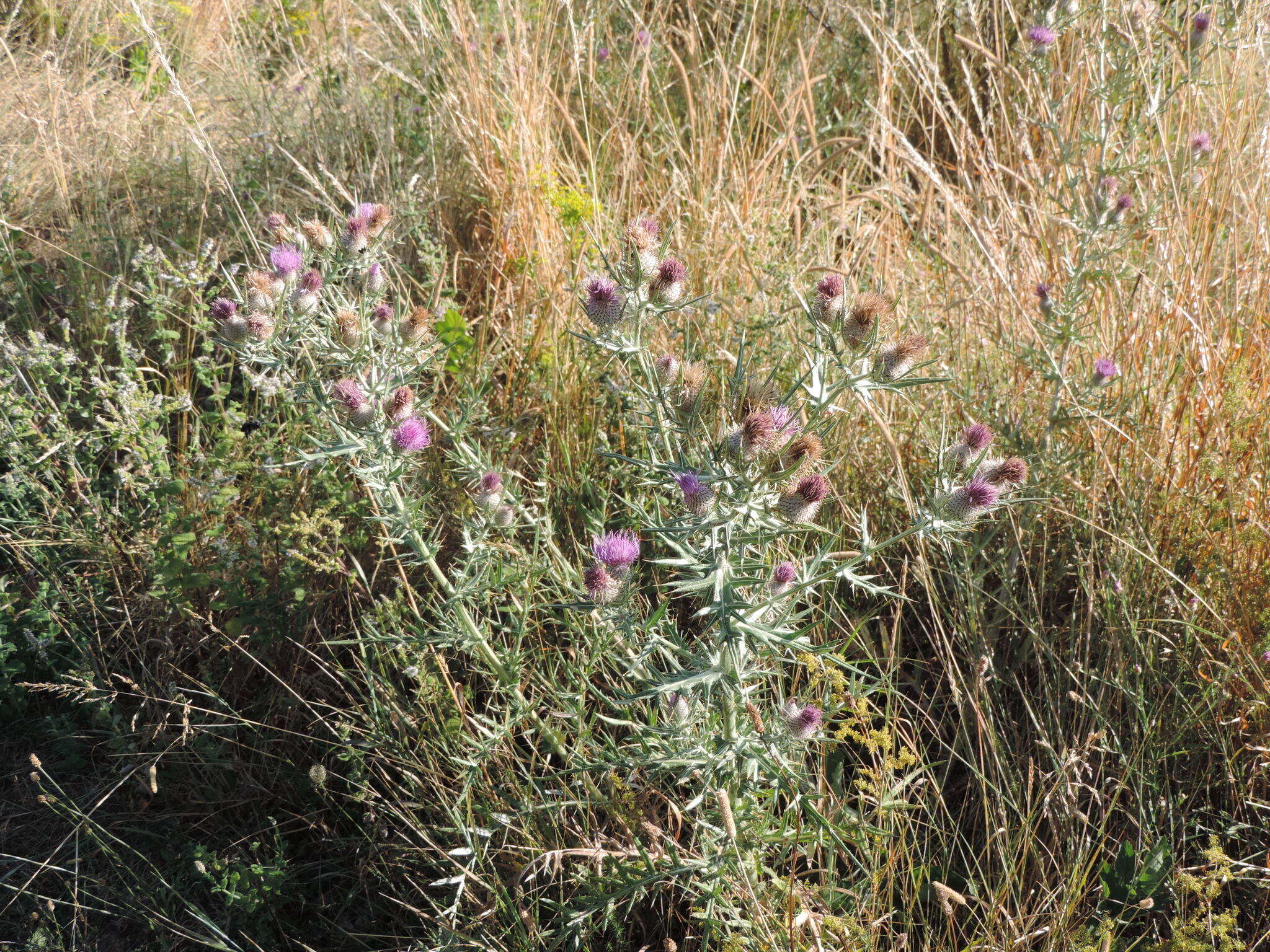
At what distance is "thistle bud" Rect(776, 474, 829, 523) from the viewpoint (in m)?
1.58

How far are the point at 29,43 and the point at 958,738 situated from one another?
7459 mm

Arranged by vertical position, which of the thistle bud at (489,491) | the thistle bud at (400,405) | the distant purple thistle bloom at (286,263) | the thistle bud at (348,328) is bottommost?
the thistle bud at (489,491)

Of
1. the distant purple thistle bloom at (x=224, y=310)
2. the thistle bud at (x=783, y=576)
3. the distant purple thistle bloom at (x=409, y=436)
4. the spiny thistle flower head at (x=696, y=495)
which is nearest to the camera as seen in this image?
the spiny thistle flower head at (x=696, y=495)

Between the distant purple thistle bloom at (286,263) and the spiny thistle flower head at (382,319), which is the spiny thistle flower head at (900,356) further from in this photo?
the distant purple thistle bloom at (286,263)

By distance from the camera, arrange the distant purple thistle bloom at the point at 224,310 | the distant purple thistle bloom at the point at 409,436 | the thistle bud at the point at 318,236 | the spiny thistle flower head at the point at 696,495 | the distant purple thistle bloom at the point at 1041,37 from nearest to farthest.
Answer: the spiny thistle flower head at the point at 696,495 → the distant purple thistle bloom at the point at 409,436 → the distant purple thistle bloom at the point at 224,310 → the thistle bud at the point at 318,236 → the distant purple thistle bloom at the point at 1041,37

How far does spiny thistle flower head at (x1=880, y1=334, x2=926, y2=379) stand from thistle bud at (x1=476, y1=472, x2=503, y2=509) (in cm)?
86

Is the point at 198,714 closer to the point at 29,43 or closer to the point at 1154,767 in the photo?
the point at 1154,767

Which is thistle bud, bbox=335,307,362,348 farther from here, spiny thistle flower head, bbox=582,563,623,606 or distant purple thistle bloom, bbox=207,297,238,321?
spiny thistle flower head, bbox=582,563,623,606

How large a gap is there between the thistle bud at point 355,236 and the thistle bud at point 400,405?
42cm

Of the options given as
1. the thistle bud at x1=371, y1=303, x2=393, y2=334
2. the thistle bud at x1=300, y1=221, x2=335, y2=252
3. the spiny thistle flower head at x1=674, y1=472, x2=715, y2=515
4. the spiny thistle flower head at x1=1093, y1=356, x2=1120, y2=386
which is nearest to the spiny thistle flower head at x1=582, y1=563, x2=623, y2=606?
the spiny thistle flower head at x1=674, y1=472, x2=715, y2=515

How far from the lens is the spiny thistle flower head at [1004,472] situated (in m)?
1.76

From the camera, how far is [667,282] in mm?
1757

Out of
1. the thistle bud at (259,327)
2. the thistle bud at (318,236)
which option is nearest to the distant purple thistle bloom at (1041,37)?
the thistle bud at (318,236)

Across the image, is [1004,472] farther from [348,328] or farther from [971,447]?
[348,328]
